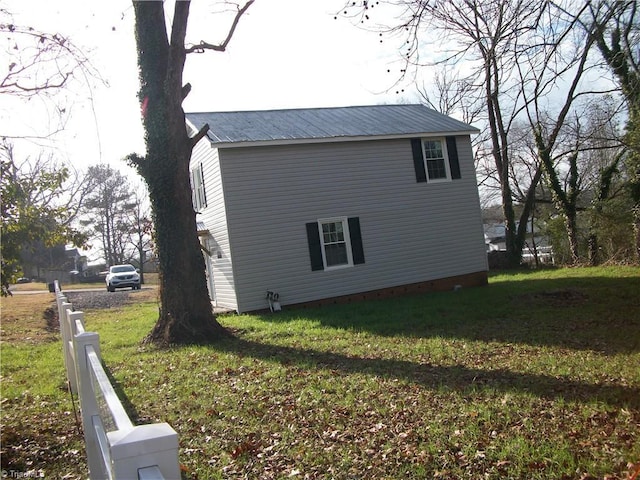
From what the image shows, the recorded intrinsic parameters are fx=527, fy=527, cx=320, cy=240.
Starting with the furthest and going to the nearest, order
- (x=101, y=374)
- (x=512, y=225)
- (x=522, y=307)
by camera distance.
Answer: (x=512, y=225) < (x=522, y=307) < (x=101, y=374)

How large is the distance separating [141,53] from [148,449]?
35.7 feet

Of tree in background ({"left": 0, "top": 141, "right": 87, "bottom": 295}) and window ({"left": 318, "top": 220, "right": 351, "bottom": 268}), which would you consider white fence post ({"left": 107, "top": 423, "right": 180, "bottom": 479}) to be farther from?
window ({"left": 318, "top": 220, "right": 351, "bottom": 268})

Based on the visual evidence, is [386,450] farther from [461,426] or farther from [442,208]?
[442,208]

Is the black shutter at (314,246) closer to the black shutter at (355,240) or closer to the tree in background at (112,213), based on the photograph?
the black shutter at (355,240)

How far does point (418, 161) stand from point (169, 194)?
888 centimetres

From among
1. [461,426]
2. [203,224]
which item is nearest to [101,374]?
[461,426]

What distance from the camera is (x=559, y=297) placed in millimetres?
13141

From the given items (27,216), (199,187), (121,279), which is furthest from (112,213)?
(27,216)

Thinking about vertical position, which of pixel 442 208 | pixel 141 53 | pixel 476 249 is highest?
pixel 141 53

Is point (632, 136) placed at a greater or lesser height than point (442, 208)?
greater

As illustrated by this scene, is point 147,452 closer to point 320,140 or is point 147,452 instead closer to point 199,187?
point 320,140

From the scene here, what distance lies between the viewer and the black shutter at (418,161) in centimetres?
1678

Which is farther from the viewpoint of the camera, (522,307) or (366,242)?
(366,242)

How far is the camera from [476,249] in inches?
691
